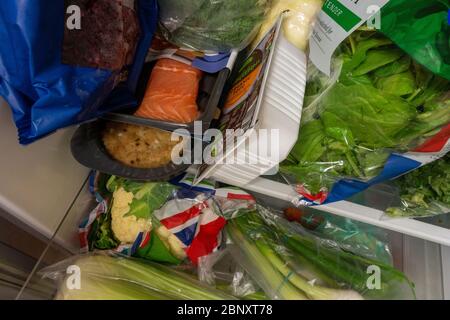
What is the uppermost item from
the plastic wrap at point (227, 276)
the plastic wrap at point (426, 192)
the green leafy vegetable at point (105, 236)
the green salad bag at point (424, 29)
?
the green salad bag at point (424, 29)

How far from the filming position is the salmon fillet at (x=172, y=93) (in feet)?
2.10

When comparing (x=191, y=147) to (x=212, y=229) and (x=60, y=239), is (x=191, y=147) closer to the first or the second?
(x=212, y=229)

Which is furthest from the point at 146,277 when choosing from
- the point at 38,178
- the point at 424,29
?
the point at 424,29

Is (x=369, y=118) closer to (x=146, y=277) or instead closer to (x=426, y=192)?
(x=426, y=192)

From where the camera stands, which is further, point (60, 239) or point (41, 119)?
point (60, 239)

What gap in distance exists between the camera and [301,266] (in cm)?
68

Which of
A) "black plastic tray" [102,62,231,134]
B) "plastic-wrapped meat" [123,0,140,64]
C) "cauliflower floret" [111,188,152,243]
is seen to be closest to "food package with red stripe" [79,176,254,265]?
"cauliflower floret" [111,188,152,243]

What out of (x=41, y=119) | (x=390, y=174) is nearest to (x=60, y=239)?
(x=41, y=119)

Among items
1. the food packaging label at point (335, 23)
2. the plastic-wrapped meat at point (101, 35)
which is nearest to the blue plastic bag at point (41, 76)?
the plastic-wrapped meat at point (101, 35)

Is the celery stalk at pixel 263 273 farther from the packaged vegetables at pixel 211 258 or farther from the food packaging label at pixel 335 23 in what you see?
the food packaging label at pixel 335 23

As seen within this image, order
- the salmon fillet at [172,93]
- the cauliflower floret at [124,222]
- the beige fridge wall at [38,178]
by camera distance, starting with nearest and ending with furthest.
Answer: the beige fridge wall at [38,178], the salmon fillet at [172,93], the cauliflower floret at [124,222]

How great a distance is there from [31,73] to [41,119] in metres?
0.07

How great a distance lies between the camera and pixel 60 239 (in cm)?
73

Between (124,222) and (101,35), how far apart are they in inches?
16.3
